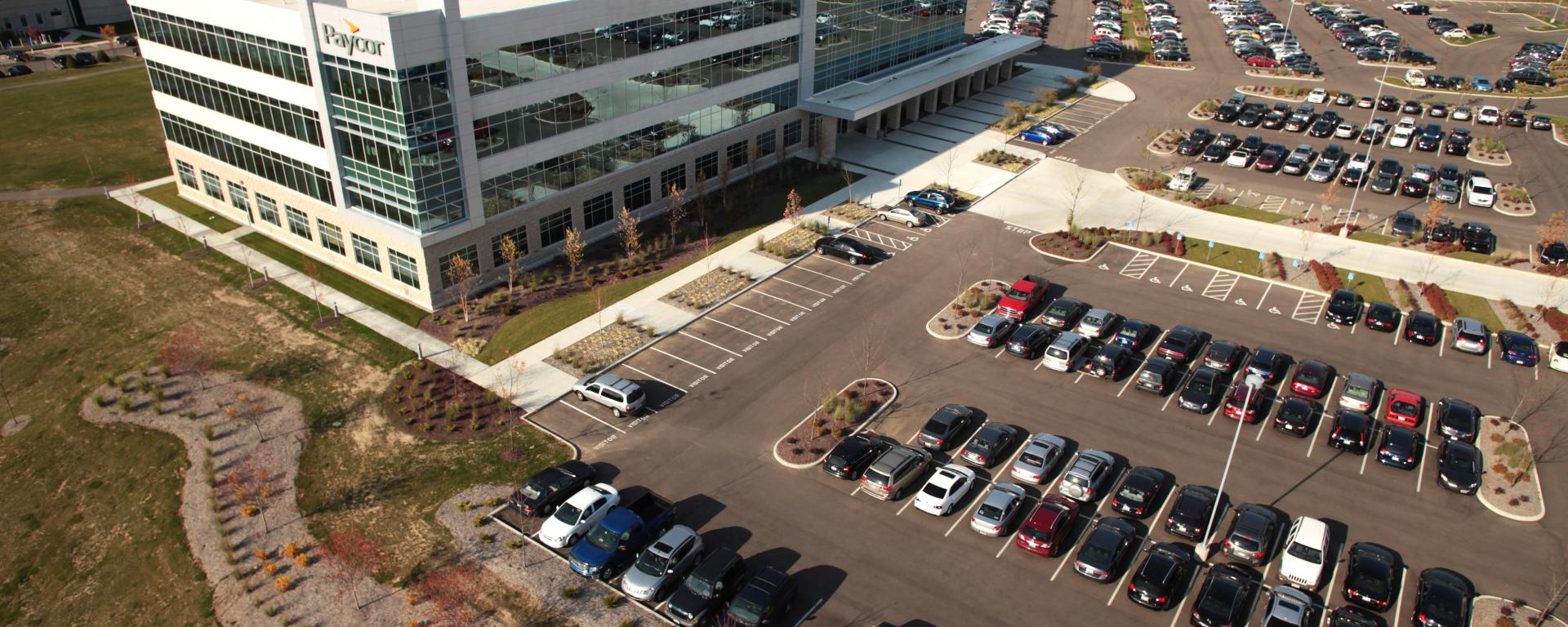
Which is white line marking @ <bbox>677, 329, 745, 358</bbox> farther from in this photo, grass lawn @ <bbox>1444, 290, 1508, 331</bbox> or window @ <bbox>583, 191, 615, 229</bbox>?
grass lawn @ <bbox>1444, 290, 1508, 331</bbox>

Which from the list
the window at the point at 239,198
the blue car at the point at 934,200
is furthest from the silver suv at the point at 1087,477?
the window at the point at 239,198

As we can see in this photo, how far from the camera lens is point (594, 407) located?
1813 inches

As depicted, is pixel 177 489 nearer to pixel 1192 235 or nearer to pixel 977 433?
pixel 977 433

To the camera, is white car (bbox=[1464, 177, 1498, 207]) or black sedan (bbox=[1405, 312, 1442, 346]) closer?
black sedan (bbox=[1405, 312, 1442, 346])

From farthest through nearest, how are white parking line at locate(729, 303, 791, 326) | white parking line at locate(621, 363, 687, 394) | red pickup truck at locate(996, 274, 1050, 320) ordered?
white parking line at locate(729, 303, 791, 326) → red pickup truck at locate(996, 274, 1050, 320) → white parking line at locate(621, 363, 687, 394)

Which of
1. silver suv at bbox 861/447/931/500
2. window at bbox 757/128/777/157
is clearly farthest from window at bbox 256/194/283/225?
silver suv at bbox 861/447/931/500

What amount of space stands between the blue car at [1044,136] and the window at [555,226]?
42443 millimetres

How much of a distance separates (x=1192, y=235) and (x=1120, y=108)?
105 ft

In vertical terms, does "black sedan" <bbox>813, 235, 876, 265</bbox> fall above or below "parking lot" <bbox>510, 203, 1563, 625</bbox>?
above

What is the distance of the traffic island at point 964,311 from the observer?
52.5m

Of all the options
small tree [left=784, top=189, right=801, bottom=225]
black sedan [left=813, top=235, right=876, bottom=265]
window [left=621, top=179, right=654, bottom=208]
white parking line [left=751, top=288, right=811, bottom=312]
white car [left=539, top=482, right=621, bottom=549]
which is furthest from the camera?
small tree [left=784, top=189, right=801, bottom=225]

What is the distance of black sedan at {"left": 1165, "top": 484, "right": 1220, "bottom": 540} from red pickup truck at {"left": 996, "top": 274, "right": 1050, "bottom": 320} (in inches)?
639

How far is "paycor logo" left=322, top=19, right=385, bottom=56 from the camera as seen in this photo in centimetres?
4822

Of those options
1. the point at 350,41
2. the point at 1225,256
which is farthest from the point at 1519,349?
the point at 350,41
